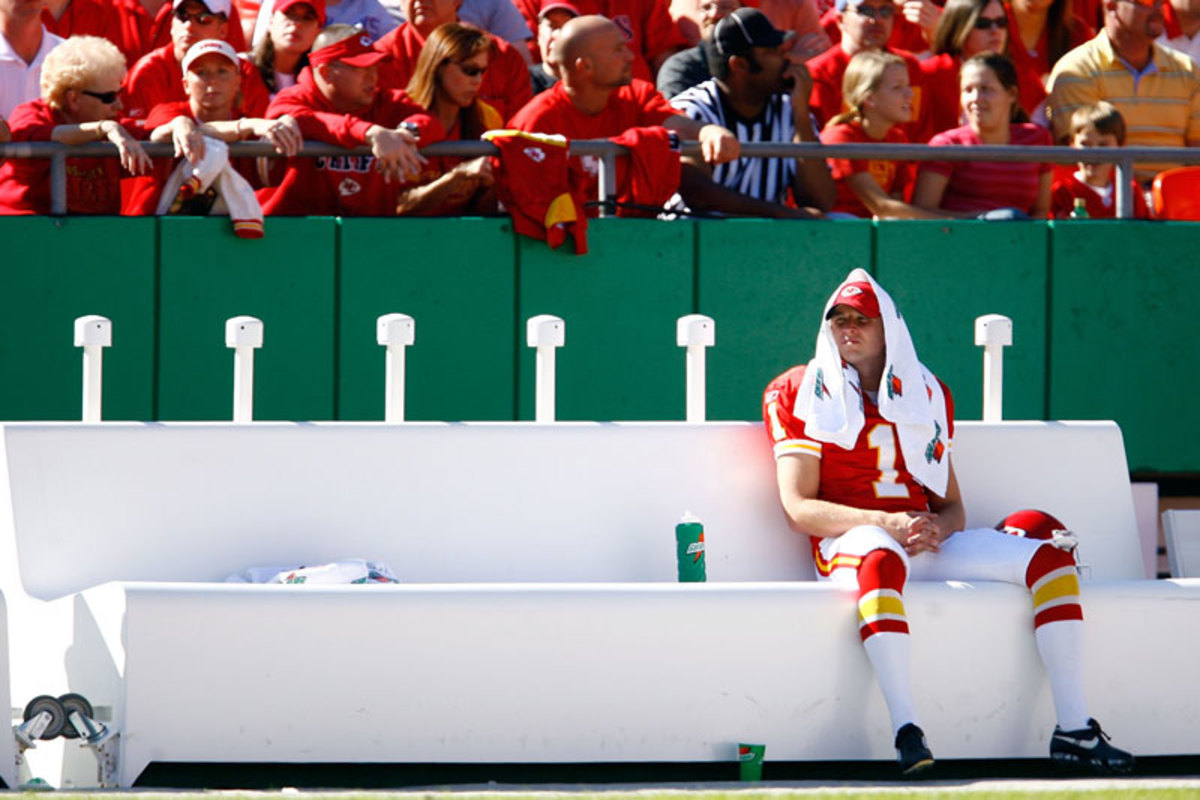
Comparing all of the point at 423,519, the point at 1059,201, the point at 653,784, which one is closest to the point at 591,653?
the point at 653,784

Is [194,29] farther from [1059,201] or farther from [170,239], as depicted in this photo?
[1059,201]

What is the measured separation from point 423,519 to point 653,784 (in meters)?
1.36

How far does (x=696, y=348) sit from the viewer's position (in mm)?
6863

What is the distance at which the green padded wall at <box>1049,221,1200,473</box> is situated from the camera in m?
9.06

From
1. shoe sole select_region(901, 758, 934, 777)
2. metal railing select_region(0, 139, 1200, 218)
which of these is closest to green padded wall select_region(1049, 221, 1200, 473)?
metal railing select_region(0, 139, 1200, 218)

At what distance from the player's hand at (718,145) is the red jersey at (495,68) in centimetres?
128

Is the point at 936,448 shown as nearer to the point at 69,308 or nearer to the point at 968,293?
the point at 968,293

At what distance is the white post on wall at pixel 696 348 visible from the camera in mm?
6781

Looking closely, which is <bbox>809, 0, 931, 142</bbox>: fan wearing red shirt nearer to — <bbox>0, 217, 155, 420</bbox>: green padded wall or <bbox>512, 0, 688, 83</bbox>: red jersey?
<bbox>512, 0, 688, 83</bbox>: red jersey

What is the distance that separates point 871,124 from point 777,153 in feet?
3.00

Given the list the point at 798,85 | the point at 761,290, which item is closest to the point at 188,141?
the point at 761,290

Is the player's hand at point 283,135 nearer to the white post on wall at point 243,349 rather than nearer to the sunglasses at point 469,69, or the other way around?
the sunglasses at point 469,69

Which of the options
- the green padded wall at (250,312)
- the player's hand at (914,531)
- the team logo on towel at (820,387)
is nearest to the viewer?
the player's hand at (914,531)

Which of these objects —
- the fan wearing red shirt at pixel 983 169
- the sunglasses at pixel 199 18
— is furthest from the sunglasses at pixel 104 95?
the fan wearing red shirt at pixel 983 169
